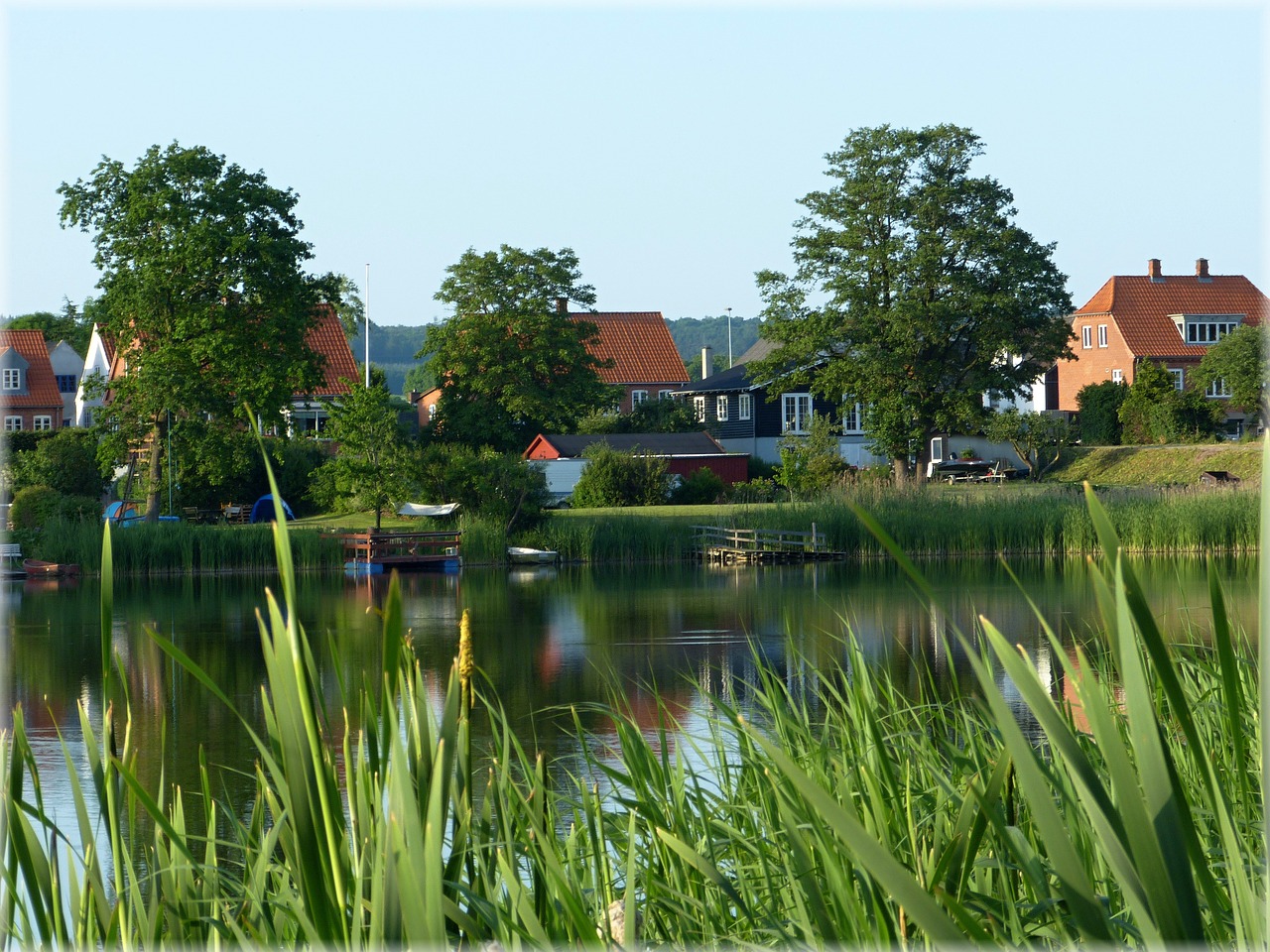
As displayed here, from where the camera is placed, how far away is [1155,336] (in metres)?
65.1

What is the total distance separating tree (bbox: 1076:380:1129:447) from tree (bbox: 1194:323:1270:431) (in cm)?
283

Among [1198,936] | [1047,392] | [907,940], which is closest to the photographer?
[1198,936]

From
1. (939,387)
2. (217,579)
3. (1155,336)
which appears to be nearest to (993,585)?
(217,579)

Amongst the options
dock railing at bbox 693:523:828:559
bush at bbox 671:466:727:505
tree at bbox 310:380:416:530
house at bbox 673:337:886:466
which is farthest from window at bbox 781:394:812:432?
tree at bbox 310:380:416:530

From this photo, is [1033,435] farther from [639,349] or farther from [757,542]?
[639,349]

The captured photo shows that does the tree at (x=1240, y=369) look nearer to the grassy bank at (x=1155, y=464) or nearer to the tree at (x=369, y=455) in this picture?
the grassy bank at (x=1155, y=464)

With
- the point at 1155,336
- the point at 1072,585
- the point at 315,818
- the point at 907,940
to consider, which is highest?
the point at 1155,336

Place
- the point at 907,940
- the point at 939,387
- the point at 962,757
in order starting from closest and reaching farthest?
the point at 907,940 → the point at 962,757 → the point at 939,387

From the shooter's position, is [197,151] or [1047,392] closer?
[197,151]

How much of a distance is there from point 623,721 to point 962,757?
1.12 metres

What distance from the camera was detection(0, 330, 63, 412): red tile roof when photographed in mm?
63781

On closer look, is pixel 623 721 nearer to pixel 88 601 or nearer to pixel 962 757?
pixel 962 757

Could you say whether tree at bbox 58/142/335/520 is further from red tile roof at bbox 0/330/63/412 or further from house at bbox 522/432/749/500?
red tile roof at bbox 0/330/63/412

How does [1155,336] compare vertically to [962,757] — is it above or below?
above
